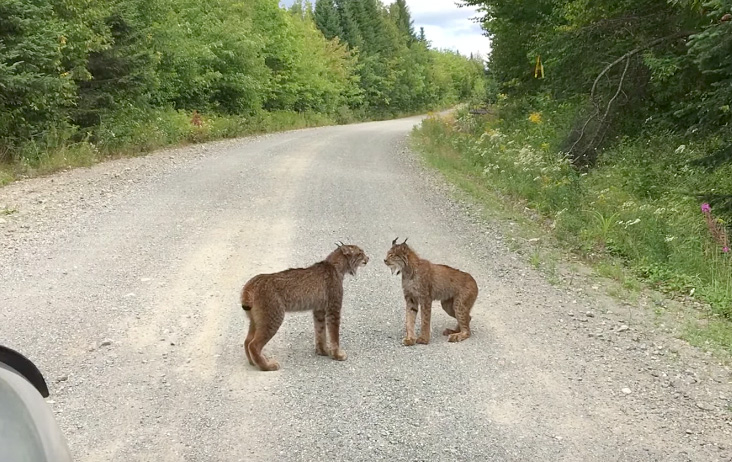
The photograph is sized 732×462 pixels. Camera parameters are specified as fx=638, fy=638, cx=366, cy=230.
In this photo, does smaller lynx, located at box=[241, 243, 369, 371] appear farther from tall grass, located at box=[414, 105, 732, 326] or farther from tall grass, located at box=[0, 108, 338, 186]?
tall grass, located at box=[0, 108, 338, 186]

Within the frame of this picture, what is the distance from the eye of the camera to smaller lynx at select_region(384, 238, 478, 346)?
5570 mm

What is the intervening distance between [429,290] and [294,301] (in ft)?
4.27

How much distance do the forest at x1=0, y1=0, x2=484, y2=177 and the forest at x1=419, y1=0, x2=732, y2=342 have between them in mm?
9201

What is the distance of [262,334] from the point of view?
4836mm

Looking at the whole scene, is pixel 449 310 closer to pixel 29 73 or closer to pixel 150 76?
pixel 29 73

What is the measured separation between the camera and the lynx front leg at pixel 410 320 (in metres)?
5.47

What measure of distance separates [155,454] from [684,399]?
138 inches

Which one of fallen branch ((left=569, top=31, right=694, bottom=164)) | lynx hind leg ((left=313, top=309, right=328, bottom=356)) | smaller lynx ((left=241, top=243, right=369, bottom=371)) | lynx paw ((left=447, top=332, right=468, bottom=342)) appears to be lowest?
lynx paw ((left=447, top=332, right=468, bottom=342))

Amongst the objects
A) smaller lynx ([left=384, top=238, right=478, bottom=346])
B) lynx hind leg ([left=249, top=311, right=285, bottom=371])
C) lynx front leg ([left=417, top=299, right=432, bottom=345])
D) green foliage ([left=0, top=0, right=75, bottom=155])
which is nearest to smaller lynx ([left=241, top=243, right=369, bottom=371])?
lynx hind leg ([left=249, top=311, right=285, bottom=371])

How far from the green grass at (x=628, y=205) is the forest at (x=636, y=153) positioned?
2cm

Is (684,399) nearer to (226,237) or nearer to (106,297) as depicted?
(106,297)

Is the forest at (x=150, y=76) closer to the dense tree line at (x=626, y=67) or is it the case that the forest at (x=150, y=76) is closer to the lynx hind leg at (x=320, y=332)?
the lynx hind leg at (x=320, y=332)

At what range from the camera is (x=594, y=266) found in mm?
7695

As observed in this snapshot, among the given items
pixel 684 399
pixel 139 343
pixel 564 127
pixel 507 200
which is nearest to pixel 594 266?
pixel 684 399
